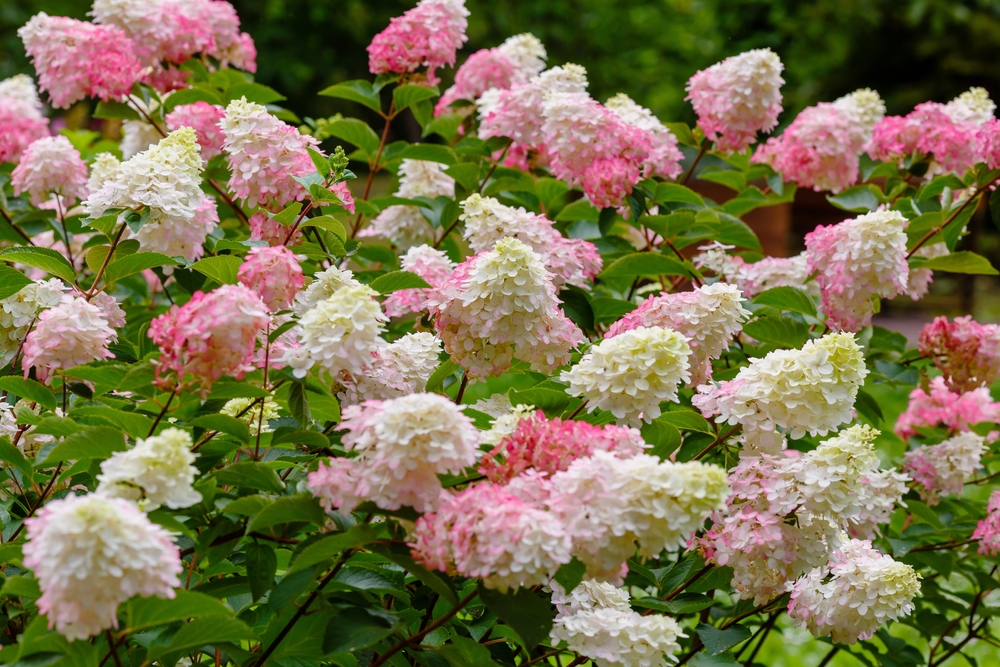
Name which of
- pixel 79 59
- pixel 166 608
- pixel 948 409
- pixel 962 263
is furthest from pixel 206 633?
pixel 948 409

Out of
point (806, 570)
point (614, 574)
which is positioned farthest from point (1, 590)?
point (806, 570)

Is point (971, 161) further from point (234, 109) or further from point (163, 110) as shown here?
point (163, 110)

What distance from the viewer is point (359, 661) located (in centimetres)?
180

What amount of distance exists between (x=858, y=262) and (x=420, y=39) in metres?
1.25

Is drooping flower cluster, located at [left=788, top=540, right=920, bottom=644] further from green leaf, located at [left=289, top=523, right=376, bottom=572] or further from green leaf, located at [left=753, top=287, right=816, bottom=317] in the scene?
green leaf, located at [left=289, top=523, right=376, bottom=572]

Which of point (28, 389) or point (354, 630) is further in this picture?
point (28, 389)

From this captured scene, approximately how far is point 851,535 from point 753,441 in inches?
28.6

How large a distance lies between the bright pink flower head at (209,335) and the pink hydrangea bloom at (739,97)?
1.53 m

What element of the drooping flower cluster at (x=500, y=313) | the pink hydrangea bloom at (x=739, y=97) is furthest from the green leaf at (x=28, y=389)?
the pink hydrangea bloom at (x=739, y=97)

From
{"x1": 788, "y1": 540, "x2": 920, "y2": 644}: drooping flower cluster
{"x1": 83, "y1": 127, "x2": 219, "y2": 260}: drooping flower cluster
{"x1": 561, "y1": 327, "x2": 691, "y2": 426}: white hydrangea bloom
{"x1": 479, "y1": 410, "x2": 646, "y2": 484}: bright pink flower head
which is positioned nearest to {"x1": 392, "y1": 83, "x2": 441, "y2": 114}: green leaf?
{"x1": 83, "y1": 127, "x2": 219, "y2": 260}: drooping flower cluster

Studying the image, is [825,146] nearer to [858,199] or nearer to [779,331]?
[858,199]

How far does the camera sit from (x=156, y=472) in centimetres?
131

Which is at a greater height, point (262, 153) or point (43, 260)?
point (262, 153)

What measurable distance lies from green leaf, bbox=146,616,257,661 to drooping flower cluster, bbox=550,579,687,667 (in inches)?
19.4
